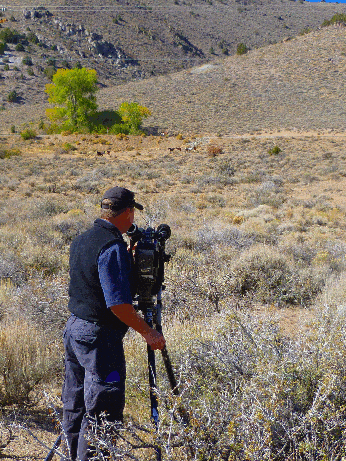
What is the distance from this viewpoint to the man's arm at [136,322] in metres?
1.97

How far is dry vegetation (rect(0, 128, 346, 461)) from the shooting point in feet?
6.43

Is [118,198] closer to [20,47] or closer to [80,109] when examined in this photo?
[80,109]

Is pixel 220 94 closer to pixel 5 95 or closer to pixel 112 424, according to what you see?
pixel 5 95

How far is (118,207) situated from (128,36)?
76240 millimetres

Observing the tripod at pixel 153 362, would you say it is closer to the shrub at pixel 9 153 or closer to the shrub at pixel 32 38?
the shrub at pixel 9 153

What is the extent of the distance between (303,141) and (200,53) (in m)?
56.2

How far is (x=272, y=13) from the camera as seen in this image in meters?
88.4

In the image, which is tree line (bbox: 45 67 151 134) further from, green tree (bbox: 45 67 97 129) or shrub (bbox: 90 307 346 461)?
shrub (bbox: 90 307 346 461)

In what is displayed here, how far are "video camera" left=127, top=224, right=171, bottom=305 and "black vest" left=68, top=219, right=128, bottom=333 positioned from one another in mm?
132

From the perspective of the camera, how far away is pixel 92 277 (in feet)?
6.74

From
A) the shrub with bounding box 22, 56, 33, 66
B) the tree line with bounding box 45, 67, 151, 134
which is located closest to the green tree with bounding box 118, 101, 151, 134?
the tree line with bounding box 45, 67, 151, 134

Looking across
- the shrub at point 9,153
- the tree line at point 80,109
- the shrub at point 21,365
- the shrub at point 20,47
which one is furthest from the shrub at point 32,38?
the shrub at point 21,365

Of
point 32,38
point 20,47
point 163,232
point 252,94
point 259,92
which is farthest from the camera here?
point 32,38

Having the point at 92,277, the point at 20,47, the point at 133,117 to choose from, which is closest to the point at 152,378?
the point at 92,277
